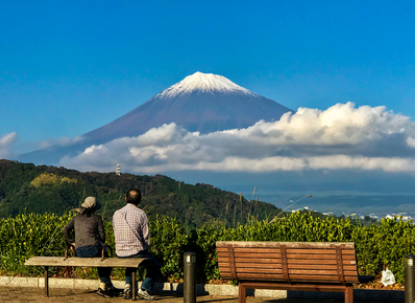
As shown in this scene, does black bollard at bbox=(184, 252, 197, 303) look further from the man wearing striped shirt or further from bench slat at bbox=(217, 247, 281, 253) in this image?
the man wearing striped shirt

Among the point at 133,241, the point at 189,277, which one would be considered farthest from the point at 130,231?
the point at 189,277

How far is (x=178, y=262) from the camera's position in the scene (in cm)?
820

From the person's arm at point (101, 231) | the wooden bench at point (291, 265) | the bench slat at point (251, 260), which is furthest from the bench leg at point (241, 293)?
the person's arm at point (101, 231)

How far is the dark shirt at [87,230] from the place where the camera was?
7703 millimetres

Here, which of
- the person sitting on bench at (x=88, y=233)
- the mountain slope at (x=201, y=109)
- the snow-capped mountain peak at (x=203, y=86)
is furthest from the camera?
the snow-capped mountain peak at (x=203, y=86)

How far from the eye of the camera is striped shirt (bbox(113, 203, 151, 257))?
740 cm

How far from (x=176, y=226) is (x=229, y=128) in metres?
132

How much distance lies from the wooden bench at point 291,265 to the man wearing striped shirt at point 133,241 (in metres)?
1.27

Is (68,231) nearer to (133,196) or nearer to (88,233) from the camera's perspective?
(88,233)

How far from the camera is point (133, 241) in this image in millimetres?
7395

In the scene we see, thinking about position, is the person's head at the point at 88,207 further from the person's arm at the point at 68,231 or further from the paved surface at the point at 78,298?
the paved surface at the point at 78,298

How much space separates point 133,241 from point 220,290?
1425 millimetres

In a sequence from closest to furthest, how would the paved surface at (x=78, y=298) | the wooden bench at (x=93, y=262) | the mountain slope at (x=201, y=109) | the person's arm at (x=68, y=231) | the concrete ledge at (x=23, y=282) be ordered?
1. the wooden bench at (x=93, y=262)
2. the paved surface at (x=78, y=298)
3. the person's arm at (x=68, y=231)
4. the concrete ledge at (x=23, y=282)
5. the mountain slope at (x=201, y=109)

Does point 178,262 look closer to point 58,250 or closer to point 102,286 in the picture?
point 102,286
